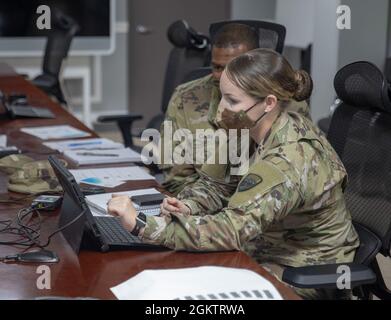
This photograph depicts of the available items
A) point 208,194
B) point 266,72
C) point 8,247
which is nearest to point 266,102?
point 266,72

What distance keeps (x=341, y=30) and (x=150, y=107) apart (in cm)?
268

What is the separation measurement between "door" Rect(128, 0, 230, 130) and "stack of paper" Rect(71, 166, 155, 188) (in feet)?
13.5

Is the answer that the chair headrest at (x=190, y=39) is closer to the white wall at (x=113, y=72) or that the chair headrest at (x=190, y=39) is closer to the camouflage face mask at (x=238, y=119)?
the camouflage face mask at (x=238, y=119)

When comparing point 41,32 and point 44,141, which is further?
point 41,32

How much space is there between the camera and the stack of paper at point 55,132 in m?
3.23

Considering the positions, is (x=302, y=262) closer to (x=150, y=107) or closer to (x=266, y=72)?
(x=266, y=72)

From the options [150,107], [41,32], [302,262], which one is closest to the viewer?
[302,262]

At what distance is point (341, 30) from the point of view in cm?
463

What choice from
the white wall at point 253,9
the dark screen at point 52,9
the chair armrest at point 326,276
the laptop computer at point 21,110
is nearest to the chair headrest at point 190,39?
the laptop computer at point 21,110

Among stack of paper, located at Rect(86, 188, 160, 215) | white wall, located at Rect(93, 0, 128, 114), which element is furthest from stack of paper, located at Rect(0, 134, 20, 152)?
white wall, located at Rect(93, 0, 128, 114)

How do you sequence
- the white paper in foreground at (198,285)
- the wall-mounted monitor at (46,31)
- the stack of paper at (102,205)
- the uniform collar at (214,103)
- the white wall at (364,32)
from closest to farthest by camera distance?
the white paper in foreground at (198,285) < the stack of paper at (102,205) < the uniform collar at (214,103) < the white wall at (364,32) < the wall-mounted monitor at (46,31)

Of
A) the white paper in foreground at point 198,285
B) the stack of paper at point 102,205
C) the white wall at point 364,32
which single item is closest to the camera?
the white paper in foreground at point 198,285

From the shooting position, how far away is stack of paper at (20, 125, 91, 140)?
323 centimetres

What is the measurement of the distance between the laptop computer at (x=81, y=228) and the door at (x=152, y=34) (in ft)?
15.9
